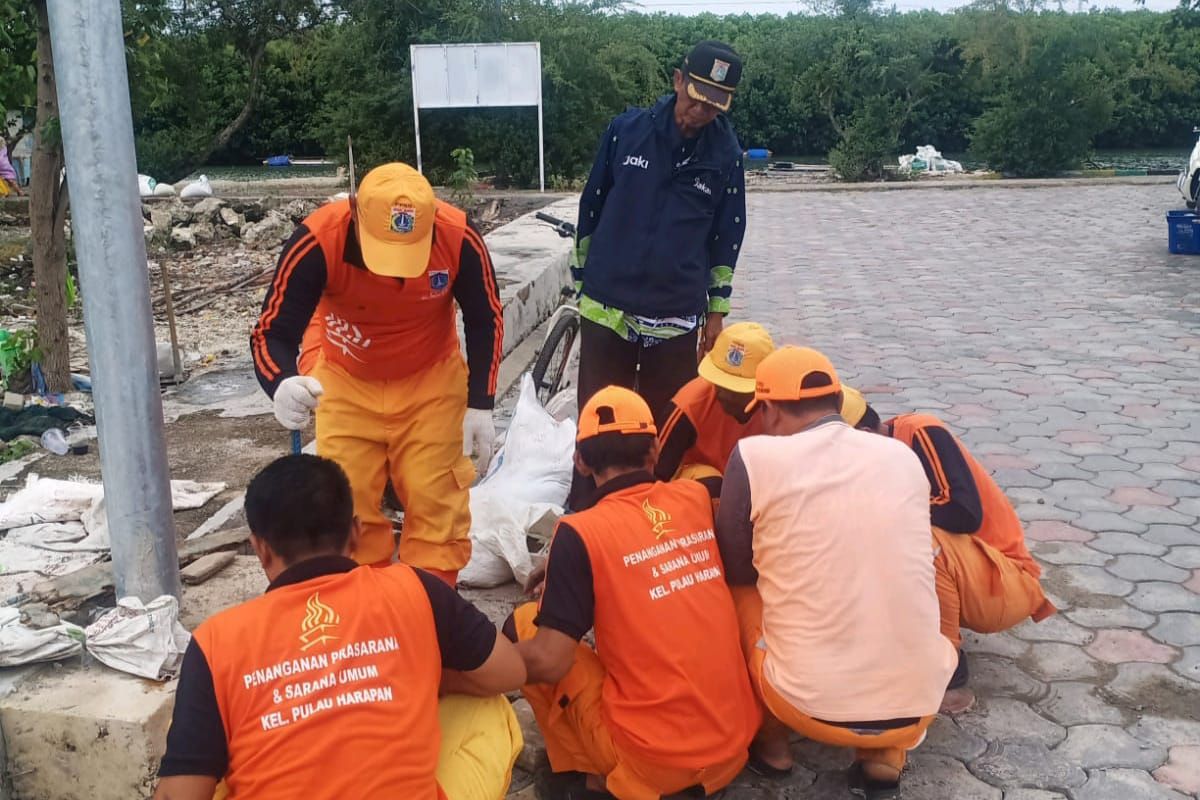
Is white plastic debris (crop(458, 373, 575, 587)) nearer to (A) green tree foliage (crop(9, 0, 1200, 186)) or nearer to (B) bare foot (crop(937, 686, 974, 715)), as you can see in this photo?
(B) bare foot (crop(937, 686, 974, 715))

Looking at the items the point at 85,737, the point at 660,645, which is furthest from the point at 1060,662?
the point at 85,737

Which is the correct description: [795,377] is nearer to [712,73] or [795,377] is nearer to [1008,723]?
[1008,723]

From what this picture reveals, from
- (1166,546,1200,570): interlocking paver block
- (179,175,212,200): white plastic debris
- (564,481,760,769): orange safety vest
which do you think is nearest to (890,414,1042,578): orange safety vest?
(564,481,760,769): orange safety vest

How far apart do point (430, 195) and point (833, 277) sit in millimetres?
7785

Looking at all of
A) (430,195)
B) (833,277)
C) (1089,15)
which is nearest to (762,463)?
(430,195)

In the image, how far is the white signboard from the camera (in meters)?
16.2

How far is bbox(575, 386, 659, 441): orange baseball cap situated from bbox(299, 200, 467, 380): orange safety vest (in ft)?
2.48

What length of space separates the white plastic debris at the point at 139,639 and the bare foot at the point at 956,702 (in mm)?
2078

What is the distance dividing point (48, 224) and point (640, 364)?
12.9 feet

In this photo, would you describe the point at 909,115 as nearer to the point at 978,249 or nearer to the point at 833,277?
the point at 978,249

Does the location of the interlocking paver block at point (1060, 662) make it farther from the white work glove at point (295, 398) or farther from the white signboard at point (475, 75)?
the white signboard at point (475, 75)

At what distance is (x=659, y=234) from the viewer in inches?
164

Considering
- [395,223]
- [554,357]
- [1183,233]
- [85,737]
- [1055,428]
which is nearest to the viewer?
[85,737]

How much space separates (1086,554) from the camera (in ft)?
13.8
